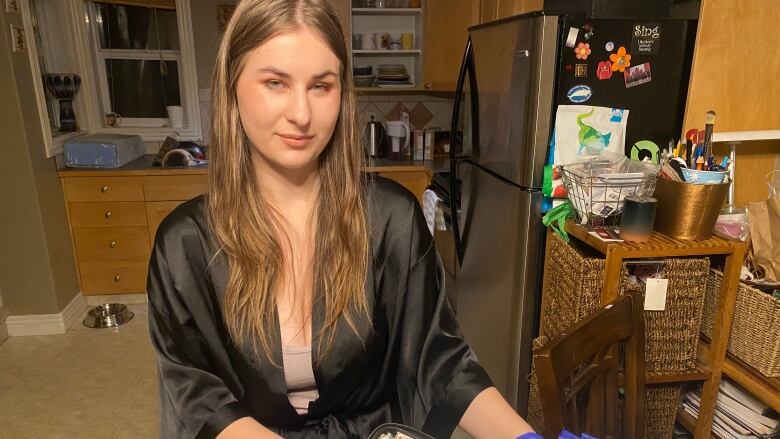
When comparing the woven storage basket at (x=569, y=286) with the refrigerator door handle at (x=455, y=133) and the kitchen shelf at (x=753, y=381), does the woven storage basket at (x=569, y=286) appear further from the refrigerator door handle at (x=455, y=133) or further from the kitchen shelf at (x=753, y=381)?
the refrigerator door handle at (x=455, y=133)

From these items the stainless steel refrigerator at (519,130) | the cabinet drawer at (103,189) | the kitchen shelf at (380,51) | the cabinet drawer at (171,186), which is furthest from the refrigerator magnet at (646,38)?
the cabinet drawer at (103,189)

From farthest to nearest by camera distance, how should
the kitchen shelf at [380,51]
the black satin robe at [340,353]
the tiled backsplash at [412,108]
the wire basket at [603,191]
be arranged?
the tiled backsplash at [412,108] < the kitchen shelf at [380,51] < the wire basket at [603,191] < the black satin robe at [340,353]

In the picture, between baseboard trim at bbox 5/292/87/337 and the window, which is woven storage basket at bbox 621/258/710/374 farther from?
the window

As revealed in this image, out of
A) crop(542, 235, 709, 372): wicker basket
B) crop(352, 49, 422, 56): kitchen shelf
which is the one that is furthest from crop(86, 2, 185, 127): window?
crop(542, 235, 709, 372): wicker basket

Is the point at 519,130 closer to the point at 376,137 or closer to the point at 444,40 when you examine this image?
the point at 444,40

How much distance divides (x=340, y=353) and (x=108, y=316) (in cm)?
263

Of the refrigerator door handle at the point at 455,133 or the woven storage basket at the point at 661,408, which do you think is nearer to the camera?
the woven storage basket at the point at 661,408

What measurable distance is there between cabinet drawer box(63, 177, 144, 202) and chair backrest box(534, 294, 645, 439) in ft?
9.32

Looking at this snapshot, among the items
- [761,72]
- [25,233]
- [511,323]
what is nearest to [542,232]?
[511,323]

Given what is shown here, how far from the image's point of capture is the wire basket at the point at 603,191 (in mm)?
1561

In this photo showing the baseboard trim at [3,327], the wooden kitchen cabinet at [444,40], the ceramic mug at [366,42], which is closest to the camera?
the baseboard trim at [3,327]

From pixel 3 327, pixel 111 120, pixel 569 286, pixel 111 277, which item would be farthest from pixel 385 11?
pixel 3 327

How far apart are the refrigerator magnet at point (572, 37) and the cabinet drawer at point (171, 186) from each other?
2.27 m

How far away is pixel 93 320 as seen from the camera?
3.15 metres
